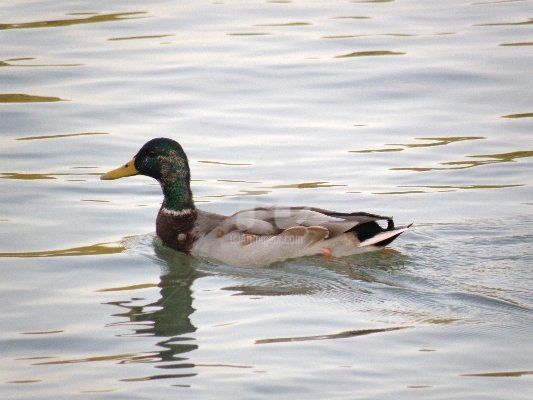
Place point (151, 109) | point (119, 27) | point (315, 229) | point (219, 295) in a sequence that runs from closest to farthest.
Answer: point (219, 295) → point (315, 229) → point (151, 109) → point (119, 27)

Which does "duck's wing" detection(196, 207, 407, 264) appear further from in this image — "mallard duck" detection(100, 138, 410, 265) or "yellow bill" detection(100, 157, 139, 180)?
"yellow bill" detection(100, 157, 139, 180)

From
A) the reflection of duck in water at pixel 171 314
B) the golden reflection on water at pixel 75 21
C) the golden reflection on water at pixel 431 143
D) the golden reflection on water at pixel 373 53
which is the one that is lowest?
the reflection of duck in water at pixel 171 314

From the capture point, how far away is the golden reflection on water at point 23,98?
1589cm

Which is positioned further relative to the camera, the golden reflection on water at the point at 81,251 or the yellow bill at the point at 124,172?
the yellow bill at the point at 124,172

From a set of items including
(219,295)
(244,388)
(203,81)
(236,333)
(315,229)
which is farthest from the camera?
(203,81)

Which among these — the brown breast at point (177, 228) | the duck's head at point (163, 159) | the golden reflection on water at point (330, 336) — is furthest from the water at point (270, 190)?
the duck's head at point (163, 159)

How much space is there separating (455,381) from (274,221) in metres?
3.41

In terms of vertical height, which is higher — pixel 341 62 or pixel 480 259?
pixel 341 62

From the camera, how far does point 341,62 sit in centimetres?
1723

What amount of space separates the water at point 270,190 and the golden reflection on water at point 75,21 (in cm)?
5

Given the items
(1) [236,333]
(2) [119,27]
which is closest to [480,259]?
(1) [236,333]

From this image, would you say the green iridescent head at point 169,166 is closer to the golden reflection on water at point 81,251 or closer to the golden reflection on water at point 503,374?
the golden reflection on water at point 81,251

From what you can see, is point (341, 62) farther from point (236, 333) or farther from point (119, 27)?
→ point (236, 333)

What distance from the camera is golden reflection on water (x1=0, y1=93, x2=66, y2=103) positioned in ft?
52.1
